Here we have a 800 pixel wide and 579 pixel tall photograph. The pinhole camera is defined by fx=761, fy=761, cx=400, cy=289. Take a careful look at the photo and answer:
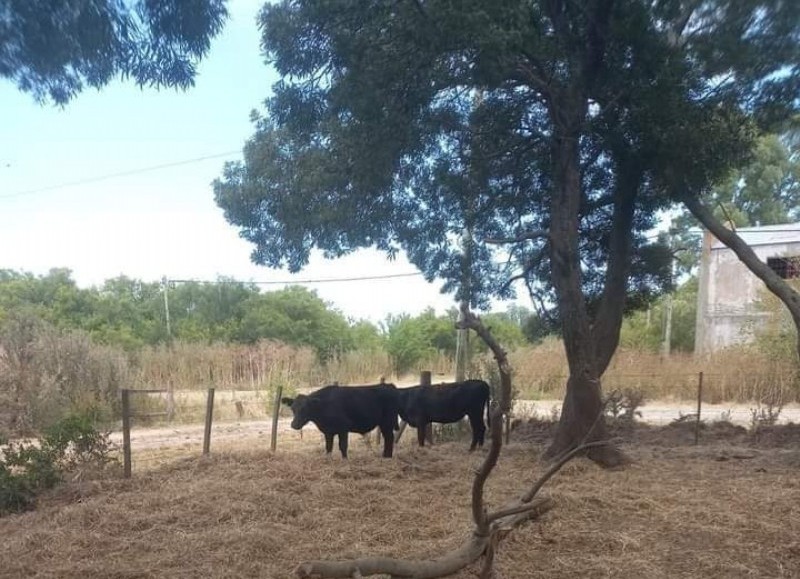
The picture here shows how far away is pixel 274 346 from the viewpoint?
26.7m

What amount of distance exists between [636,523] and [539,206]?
6973mm

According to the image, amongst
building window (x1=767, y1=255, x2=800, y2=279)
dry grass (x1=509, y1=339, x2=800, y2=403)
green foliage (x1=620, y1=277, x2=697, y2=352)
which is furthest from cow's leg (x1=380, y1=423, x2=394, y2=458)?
green foliage (x1=620, y1=277, x2=697, y2=352)

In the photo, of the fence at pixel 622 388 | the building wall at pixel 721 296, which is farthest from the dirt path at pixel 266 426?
the building wall at pixel 721 296

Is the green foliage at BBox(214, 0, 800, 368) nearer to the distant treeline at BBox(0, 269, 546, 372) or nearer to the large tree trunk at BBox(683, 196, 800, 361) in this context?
the large tree trunk at BBox(683, 196, 800, 361)

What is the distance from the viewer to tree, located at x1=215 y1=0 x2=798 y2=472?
957cm

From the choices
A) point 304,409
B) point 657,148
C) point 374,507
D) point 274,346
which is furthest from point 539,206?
point 274,346

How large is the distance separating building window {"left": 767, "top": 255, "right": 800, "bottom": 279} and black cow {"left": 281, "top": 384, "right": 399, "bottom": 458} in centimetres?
1741

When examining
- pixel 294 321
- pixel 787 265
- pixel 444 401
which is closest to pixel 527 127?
pixel 444 401

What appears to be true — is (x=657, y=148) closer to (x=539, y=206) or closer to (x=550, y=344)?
(x=539, y=206)

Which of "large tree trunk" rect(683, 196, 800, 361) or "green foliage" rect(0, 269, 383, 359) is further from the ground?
"large tree trunk" rect(683, 196, 800, 361)

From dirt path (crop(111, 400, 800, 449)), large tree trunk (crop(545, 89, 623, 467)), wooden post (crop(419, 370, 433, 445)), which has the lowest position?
dirt path (crop(111, 400, 800, 449))

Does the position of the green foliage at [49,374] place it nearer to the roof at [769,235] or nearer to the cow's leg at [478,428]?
the cow's leg at [478,428]

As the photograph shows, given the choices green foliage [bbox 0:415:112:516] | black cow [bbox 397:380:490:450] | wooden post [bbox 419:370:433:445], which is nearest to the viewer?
green foliage [bbox 0:415:112:516]

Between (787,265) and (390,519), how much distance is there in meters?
25.6
